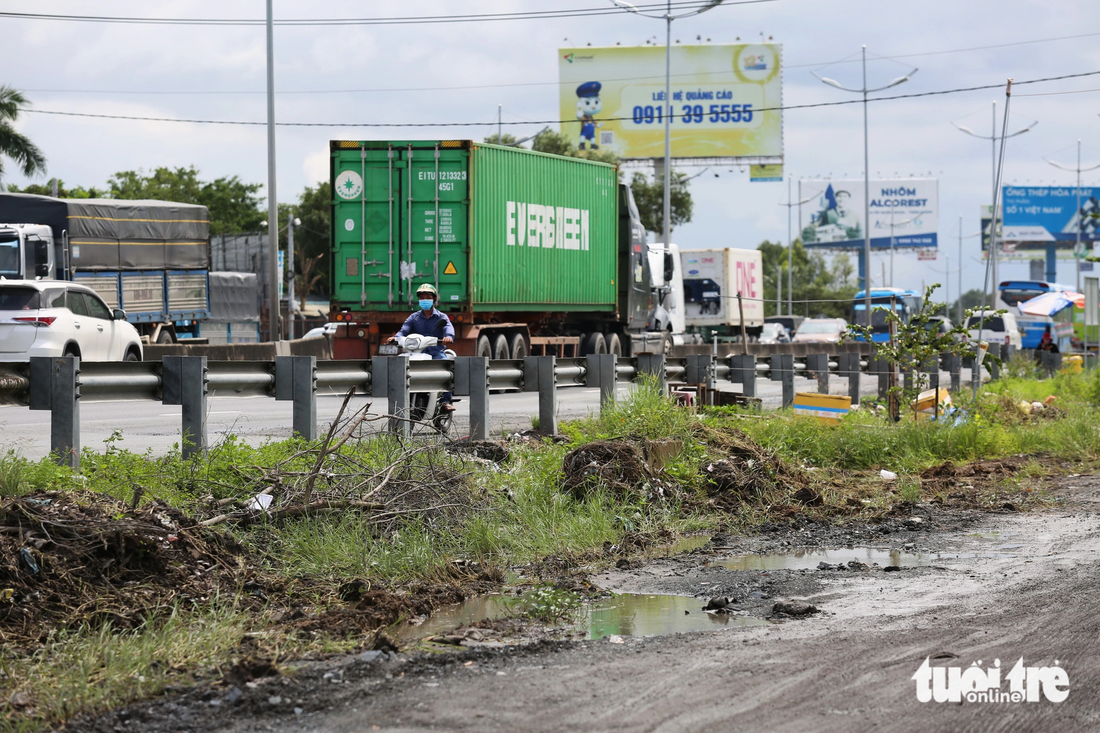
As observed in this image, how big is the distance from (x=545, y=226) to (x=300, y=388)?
14262 mm

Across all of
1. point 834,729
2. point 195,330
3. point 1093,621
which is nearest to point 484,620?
point 834,729

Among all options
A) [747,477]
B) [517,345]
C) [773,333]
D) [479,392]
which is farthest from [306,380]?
[773,333]

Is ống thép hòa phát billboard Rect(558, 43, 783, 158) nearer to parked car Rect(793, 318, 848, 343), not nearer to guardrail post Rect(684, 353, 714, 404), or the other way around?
parked car Rect(793, 318, 848, 343)

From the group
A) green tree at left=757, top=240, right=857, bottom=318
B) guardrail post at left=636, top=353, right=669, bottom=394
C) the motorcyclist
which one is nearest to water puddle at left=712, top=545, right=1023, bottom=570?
guardrail post at left=636, top=353, right=669, bottom=394

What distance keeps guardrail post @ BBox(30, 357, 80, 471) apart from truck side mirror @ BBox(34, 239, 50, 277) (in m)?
19.2

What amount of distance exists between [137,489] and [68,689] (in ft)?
6.58

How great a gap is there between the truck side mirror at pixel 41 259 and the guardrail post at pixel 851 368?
1691 centimetres

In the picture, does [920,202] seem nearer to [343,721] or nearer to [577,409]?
[577,409]

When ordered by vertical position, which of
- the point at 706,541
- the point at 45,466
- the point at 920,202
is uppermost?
the point at 920,202

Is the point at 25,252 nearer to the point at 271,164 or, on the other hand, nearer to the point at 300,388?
the point at 271,164

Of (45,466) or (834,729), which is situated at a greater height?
(45,466)

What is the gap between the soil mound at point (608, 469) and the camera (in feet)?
27.2

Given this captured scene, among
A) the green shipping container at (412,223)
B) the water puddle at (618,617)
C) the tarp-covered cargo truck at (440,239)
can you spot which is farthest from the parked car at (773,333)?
the water puddle at (618,617)

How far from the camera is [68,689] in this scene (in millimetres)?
4066
